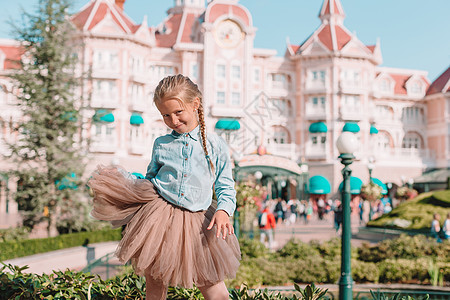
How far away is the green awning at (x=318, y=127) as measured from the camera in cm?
3553

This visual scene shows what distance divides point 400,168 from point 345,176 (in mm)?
34130

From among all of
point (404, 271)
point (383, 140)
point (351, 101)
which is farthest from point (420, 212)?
point (383, 140)

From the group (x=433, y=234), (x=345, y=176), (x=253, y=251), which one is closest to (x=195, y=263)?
(x=345, y=176)

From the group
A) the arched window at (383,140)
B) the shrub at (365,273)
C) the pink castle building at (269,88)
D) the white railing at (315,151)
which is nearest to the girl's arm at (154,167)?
the shrub at (365,273)

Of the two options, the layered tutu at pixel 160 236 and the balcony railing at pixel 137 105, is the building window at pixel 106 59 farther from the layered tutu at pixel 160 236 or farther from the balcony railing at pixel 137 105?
the layered tutu at pixel 160 236

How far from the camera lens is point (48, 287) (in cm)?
372

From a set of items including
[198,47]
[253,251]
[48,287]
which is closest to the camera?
[48,287]

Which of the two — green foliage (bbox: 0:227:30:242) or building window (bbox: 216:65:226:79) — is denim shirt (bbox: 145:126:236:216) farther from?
building window (bbox: 216:65:226:79)

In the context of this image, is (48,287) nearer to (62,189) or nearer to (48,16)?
(62,189)

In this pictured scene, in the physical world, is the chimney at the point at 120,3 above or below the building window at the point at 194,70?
above

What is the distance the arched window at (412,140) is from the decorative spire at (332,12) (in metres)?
12.1

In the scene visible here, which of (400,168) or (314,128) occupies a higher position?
(314,128)

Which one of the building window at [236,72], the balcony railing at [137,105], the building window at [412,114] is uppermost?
the building window at [236,72]

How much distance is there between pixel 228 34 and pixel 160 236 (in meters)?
34.4
